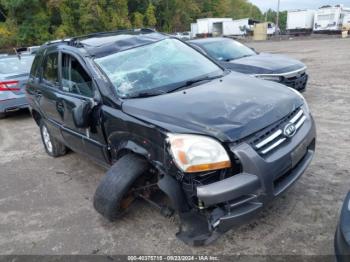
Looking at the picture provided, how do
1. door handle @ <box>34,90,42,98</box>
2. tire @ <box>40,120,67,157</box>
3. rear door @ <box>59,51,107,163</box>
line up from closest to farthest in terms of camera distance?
1. rear door @ <box>59,51,107,163</box>
2. door handle @ <box>34,90,42,98</box>
3. tire @ <box>40,120,67,157</box>

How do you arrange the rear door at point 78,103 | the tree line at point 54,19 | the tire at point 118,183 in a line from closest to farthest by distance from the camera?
the tire at point 118,183 → the rear door at point 78,103 → the tree line at point 54,19

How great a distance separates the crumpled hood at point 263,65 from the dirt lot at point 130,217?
1986 millimetres

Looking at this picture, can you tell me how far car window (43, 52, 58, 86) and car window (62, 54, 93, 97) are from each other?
0.95 ft

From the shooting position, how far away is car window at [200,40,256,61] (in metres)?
7.75

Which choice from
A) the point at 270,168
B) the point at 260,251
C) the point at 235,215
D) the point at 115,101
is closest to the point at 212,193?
the point at 235,215

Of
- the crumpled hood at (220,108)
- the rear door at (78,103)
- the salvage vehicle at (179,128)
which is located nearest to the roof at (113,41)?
the salvage vehicle at (179,128)

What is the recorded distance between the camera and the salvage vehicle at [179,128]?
2479 mm

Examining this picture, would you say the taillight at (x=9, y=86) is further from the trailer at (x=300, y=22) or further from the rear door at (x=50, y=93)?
the trailer at (x=300, y=22)

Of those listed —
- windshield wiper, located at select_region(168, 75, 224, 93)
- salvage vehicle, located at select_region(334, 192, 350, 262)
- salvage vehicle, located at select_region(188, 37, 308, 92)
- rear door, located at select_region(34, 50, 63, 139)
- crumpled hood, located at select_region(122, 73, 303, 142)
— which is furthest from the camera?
salvage vehicle, located at select_region(188, 37, 308, 92)

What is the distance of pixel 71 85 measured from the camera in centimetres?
391

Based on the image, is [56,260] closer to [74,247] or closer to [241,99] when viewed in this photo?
[74,247]

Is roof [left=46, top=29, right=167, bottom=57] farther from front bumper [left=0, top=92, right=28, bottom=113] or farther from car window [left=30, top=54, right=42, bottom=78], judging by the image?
front bumper [left=0, top=92, right=28, bottom=113]

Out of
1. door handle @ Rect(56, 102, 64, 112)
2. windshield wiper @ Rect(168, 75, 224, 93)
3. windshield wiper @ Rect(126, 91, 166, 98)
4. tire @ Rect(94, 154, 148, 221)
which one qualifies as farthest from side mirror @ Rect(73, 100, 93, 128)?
windshield wiper @ Rect(168, 75, 224, 93)

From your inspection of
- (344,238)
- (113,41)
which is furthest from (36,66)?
(344,238)
